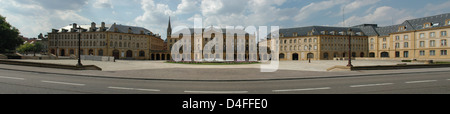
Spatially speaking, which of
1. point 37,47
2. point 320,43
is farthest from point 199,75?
point 37,47

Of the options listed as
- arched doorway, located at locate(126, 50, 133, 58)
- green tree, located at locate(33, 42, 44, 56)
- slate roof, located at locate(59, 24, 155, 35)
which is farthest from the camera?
green tree, located at locate(33, 42, 44, 56)

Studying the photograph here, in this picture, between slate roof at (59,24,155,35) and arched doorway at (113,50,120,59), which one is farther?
slate roof at (59,24,155,35)

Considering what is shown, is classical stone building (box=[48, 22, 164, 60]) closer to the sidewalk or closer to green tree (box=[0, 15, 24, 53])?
green tree (box=[0, 15, 24, 53])

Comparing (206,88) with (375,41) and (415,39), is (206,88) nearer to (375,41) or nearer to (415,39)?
(415,39)

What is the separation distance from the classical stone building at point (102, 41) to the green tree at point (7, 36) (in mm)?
10602

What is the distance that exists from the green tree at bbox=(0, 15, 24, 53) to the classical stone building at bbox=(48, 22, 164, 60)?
10.6 metres

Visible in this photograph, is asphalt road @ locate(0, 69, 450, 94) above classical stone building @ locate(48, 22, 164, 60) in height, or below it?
below

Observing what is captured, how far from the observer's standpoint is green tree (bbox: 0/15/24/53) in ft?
137

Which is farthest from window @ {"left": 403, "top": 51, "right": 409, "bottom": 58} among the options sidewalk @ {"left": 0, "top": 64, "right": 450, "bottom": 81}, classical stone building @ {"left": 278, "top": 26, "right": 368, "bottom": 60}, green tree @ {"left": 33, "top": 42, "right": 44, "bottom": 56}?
green tree @ {"left": 33, "top": 42, "right": 44, "bottom": 56}

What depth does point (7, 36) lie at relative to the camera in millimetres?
42562

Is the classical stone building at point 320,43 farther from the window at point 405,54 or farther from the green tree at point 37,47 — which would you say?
the green tree at point 37,47
